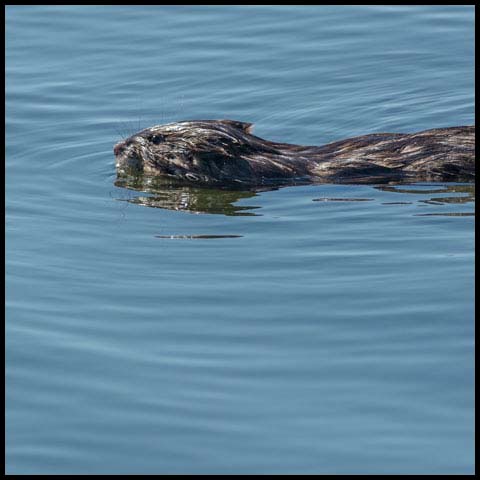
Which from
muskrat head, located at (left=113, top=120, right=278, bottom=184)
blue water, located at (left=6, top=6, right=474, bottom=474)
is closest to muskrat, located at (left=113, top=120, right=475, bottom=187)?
muskrat head, located at (left=113, top=120, right=278, bottom=184)

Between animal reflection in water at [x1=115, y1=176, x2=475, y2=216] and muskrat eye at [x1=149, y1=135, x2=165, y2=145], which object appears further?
muskrat eye at [x1=149, y1=135, x2=165, y2=145]

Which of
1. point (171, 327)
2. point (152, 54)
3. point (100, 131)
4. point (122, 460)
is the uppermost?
point (152, 54)

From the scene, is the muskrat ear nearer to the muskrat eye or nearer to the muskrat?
the muskrat

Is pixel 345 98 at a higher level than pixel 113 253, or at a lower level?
higher

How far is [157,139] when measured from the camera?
14156mm

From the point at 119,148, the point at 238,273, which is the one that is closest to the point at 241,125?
the point at 119,148

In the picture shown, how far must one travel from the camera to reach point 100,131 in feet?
51.4

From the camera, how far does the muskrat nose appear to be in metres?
14.3

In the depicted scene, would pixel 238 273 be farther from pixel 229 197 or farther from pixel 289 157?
pixel 289 157

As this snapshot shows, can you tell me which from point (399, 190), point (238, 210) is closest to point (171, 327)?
point (238, 210)

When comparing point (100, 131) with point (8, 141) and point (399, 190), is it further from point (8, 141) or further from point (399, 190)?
point (399, 190)

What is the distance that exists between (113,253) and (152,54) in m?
6.69

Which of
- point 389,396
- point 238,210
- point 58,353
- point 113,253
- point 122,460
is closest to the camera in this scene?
point 122,460

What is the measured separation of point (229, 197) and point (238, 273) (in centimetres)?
252
